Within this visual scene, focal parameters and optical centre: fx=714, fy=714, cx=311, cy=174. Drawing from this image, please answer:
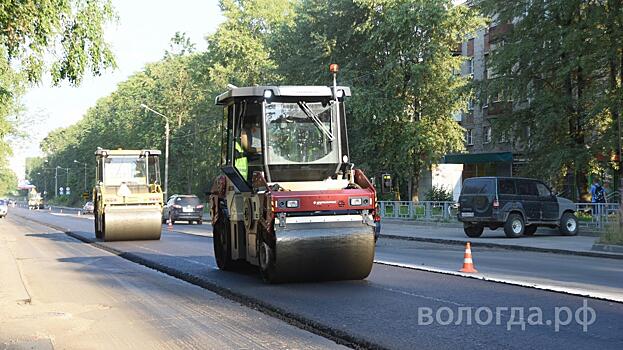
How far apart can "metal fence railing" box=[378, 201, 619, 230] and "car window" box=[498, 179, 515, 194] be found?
3.10 metres

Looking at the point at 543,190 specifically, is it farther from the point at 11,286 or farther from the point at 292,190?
the point at 11,286

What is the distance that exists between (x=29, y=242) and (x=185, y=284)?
49.7 feet

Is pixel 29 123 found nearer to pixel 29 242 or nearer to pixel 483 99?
pixel 29 242

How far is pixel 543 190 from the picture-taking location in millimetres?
24906

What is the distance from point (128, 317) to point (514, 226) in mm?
17957

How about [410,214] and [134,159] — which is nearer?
[134,159]

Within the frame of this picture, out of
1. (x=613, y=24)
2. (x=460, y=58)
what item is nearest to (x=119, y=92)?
(x=460, y=58)

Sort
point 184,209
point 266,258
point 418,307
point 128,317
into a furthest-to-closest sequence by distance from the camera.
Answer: point 184,209
point 266,258
point 128,317
point 418,307

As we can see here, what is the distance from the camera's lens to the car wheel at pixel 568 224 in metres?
25.0

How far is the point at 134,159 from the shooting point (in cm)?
2505

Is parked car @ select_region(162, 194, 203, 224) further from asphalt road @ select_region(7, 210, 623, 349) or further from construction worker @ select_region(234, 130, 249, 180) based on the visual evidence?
construction worker @ select_region(234, 130, 249, 180)

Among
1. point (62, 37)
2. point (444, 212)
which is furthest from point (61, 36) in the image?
point (444, 212)

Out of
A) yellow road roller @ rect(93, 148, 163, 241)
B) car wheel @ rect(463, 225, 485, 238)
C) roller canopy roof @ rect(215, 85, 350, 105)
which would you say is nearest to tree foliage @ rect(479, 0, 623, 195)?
car wheel @ rect(463, 225, 485, 238)

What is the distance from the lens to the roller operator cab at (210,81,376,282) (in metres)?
10.6
